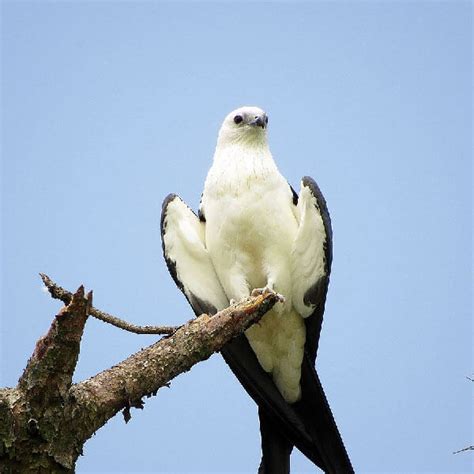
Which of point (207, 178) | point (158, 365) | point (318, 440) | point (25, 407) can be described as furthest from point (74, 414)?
point (207, 178)

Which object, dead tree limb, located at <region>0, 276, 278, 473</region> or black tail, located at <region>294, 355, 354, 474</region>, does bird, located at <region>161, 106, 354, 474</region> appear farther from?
dead tree limb, located at <region>0, 276, 278, 473</region>

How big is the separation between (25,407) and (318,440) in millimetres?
2531

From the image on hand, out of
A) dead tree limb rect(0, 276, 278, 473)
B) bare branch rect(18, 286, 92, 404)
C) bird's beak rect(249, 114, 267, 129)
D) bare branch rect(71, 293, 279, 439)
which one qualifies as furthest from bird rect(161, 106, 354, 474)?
bare branch rect(18, 286, 92, 404)

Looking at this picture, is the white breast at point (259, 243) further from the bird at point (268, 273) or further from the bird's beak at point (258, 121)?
the bird's beak at point (258, 121)

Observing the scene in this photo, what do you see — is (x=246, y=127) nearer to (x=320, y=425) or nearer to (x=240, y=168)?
(x=240, y=168)

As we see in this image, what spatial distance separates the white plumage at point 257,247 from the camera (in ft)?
19.3

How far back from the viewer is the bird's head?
6469 millimetres

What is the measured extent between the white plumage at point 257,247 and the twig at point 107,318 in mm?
995

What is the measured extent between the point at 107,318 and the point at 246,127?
7.52ft

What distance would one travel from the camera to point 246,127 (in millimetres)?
6492

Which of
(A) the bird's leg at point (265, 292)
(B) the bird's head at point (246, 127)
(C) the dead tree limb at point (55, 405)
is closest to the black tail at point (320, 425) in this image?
(A) the bird's leg at point (265, 292)

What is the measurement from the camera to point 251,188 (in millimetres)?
5961

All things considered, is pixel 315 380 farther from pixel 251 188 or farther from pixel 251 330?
pixel 251 188

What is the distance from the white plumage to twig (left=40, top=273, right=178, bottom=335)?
995 millimetres
